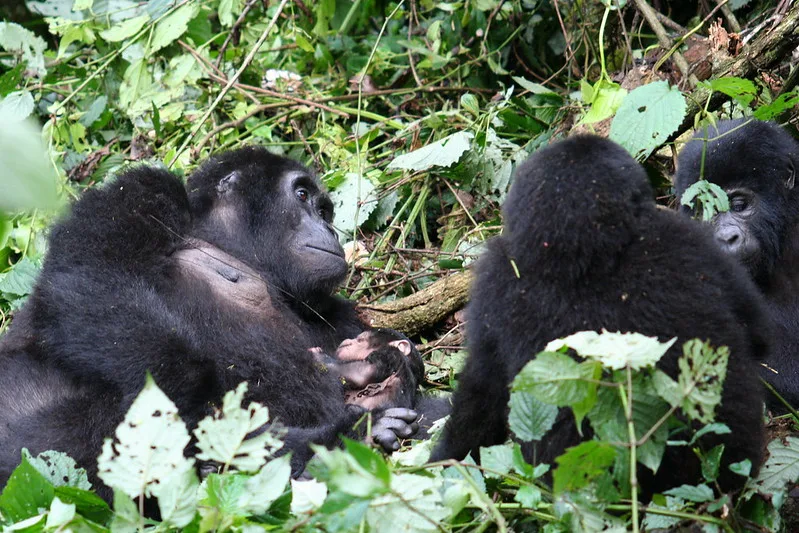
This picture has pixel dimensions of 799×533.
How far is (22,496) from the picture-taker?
2.52 meters

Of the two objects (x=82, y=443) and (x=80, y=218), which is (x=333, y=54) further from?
(x=82, y=443)

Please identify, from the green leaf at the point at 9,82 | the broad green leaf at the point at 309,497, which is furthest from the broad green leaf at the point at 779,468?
the green leaf at the point at 9,82

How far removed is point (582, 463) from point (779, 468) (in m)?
0.77

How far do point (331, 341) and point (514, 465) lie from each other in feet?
5.88

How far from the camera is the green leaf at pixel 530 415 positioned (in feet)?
7.34

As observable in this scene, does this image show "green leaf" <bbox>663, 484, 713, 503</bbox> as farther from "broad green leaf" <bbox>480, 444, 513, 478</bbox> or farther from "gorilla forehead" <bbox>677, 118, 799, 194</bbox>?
"gorilla forehead" <bbox>677, 118, 799, 194</bbox>

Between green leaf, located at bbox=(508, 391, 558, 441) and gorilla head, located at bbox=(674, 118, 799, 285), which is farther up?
green leaf, located at bbox=(508, 391, 558, 441)

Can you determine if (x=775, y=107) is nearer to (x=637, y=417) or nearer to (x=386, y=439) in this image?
(x=386, y=439)

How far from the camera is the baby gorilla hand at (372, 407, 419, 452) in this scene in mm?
3309

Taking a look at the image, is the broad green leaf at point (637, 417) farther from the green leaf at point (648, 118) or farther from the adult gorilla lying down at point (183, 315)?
the green leaf at point (648, 118)

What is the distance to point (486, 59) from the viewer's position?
5.77 metres

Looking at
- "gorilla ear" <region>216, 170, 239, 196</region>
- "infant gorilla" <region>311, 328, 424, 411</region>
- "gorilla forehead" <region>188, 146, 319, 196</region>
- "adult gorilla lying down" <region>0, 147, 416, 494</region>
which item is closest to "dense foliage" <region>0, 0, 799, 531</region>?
"adult gorilla lying down" <region>0, 147, 416, 494</region>

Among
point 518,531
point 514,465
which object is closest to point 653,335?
point 514,465

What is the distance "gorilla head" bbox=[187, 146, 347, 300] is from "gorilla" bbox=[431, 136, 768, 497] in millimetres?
1584
